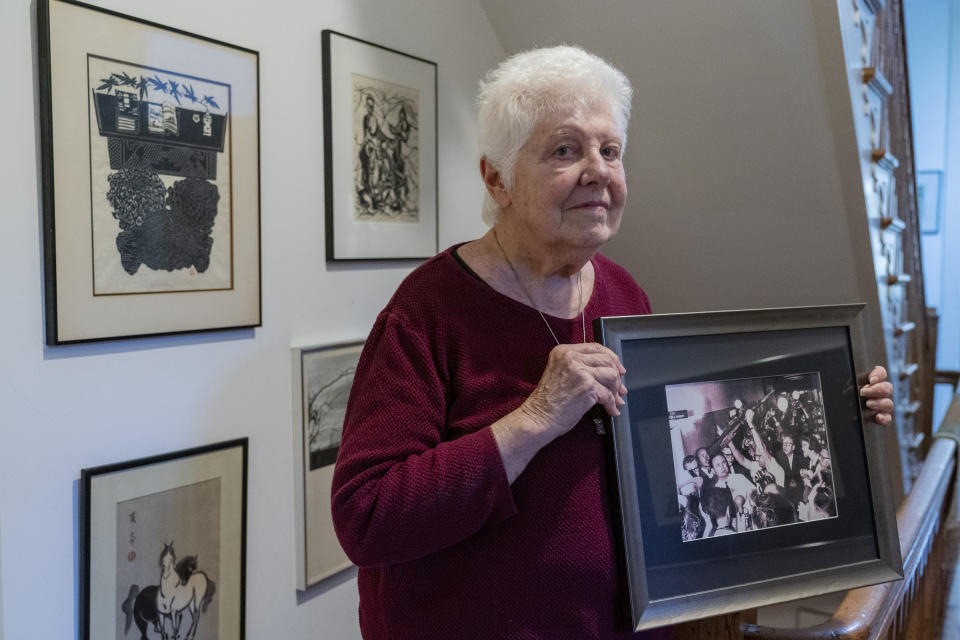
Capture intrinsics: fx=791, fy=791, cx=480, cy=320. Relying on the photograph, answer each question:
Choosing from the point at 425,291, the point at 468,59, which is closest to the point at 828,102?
the point at 468,59

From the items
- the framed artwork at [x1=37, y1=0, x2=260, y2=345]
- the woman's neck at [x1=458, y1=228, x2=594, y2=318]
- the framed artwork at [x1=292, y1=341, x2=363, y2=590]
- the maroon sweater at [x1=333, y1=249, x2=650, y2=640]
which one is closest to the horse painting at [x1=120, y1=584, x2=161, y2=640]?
the framed artwork at [x1=292, y1=341, x2=363, y2=590]

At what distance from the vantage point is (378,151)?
6.93ft

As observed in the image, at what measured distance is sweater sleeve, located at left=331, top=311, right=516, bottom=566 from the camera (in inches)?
41.3

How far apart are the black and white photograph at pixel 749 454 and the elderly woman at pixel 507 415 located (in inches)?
5.1

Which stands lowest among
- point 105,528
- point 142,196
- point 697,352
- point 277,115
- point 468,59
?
point 105,528

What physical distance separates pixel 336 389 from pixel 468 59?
1.15 meters

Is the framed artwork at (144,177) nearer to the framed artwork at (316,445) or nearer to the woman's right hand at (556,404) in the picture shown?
the framed artwork at (316,445)

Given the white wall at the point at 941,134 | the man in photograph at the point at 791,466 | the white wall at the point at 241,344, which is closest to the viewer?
the man in photograph at the point at 791,466

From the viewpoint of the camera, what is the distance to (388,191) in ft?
7.07

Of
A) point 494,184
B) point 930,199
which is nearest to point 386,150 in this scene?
point 494,184

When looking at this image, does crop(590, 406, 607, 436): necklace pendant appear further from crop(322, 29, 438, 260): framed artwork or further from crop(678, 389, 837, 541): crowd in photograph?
crop(322, 29, 438, 260): framed artwork

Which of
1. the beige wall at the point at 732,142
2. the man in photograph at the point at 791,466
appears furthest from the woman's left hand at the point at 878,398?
the beige wall at the point at 732,142

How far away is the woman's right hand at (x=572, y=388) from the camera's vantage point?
1.08 m

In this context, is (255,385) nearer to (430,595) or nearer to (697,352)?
(430,595)
